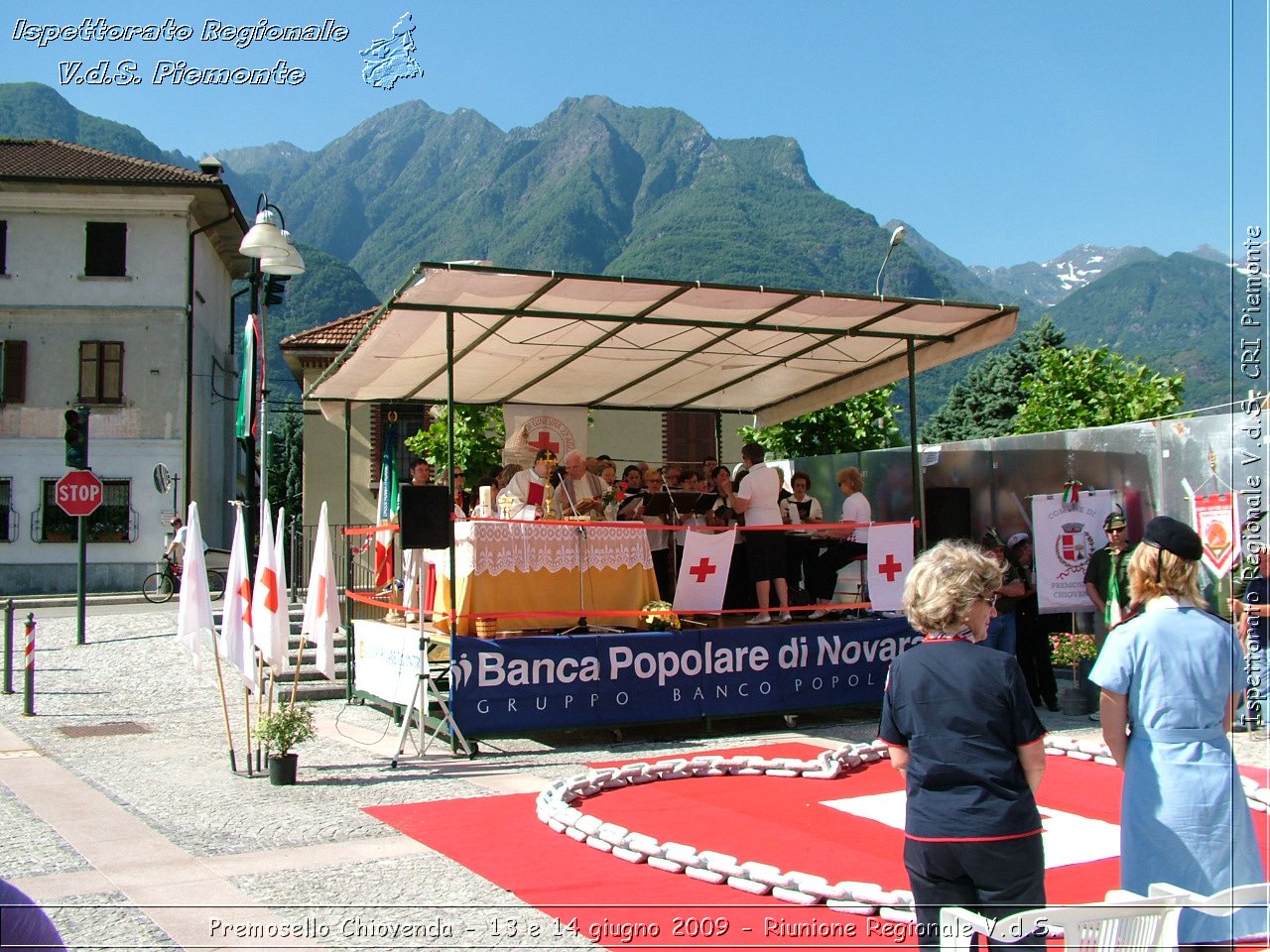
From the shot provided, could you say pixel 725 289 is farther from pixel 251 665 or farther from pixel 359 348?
pixel 251 665

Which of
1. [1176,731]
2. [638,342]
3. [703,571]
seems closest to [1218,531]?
[703,571]

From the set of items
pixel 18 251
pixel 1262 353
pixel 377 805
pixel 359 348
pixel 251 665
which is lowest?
pixel 377 805

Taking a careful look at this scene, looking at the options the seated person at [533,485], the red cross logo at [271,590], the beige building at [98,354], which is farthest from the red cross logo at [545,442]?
the beige building at [98,354]

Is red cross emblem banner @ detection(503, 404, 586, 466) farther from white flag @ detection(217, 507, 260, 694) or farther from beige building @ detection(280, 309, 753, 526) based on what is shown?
beige building @ detection(280, 309, 753, 526)

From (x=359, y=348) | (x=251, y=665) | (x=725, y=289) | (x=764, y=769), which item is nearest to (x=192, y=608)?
(x=251, y=665)

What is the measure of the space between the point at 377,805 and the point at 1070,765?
5.43 metres

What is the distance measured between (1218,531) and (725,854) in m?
6.59

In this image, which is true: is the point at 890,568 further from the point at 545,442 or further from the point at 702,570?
the point at 545,442

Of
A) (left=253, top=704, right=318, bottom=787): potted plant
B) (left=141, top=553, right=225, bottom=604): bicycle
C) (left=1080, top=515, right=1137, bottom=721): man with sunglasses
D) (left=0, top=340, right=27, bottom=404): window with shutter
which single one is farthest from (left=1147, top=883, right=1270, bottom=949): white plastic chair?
(left=0, top=340, right=27, bottom=404): window with shutter

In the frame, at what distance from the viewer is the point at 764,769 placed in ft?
30.5

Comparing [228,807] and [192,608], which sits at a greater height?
[192,608]

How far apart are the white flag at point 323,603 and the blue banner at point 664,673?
1055 millimetres

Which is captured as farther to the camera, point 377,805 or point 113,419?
point 113,419

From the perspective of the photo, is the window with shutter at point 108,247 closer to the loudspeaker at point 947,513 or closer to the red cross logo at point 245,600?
the loudspeaker at point 947,513
